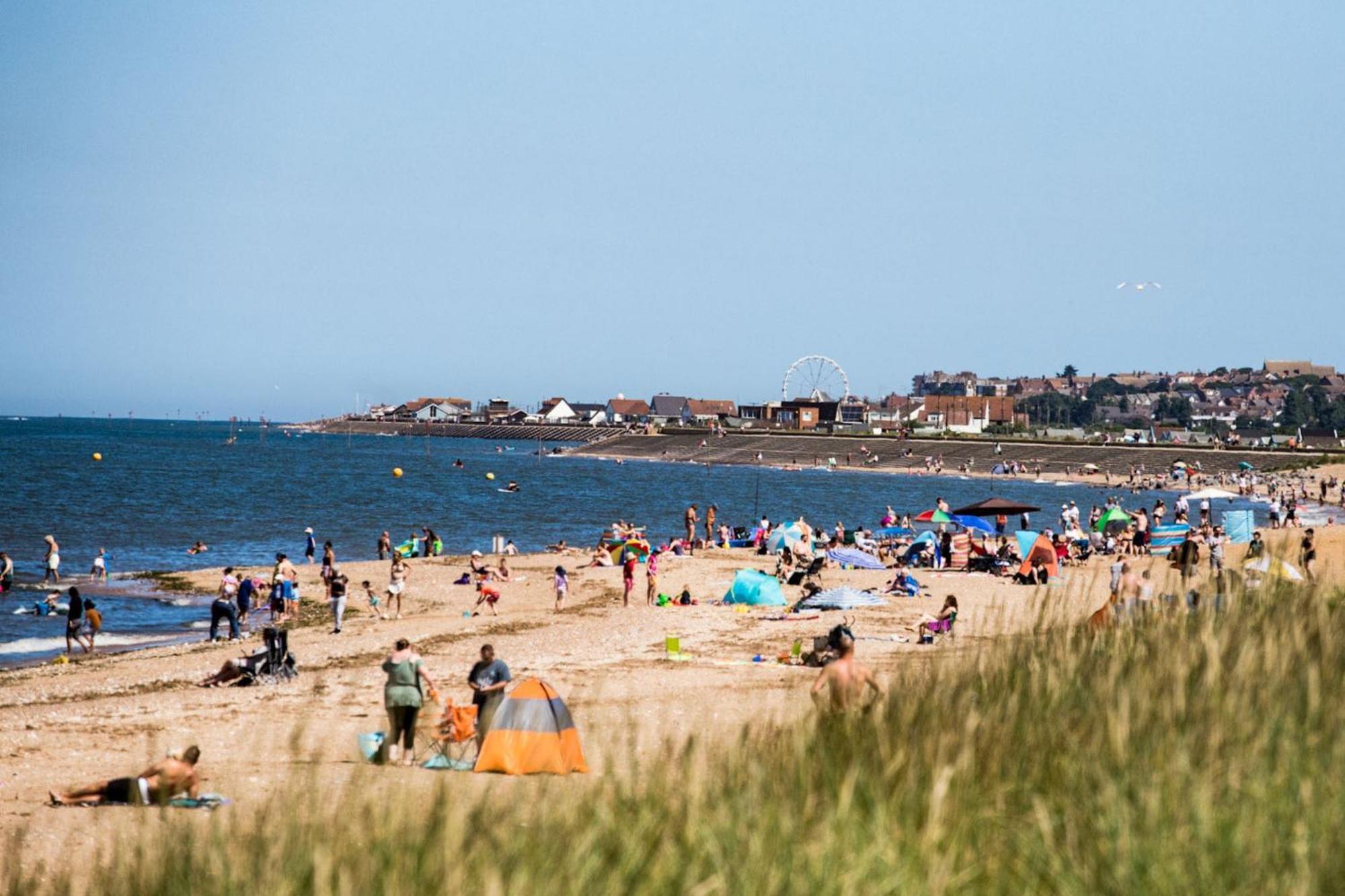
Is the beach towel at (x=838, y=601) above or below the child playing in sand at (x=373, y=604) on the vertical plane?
above

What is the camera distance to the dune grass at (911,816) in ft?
14.0

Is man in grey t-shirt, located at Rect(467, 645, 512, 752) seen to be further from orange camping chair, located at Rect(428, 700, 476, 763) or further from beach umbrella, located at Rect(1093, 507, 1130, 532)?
beach umbrella, located at Rect(1093, 507, 1130, 532)

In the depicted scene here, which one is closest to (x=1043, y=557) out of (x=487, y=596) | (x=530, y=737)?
(x=487, y=596)

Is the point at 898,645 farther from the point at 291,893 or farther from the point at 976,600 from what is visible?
the point at 291,893

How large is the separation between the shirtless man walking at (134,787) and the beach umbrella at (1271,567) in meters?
7.78

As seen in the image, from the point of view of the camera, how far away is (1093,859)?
459 cm

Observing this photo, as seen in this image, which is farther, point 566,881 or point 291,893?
point 566,881

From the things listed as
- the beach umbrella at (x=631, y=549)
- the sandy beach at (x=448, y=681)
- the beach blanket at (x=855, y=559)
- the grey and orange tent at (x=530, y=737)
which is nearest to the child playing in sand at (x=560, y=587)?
the sandy beach at (x=448, y=681)

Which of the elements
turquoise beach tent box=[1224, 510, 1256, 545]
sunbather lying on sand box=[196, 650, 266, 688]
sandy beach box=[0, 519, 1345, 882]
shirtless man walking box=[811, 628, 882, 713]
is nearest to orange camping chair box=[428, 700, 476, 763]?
sandy beach box=[0, 519, 1345, 882]

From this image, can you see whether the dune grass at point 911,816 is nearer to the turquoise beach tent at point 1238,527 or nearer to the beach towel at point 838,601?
the beach towel at point 838,601

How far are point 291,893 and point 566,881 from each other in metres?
0.84

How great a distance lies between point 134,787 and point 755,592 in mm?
16413

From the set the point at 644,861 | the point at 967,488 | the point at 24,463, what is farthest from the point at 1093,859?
the point at 24,463

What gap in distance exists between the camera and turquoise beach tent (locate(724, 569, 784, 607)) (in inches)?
995
